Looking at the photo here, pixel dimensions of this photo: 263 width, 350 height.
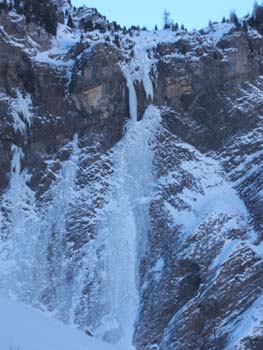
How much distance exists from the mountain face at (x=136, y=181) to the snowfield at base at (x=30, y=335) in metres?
18.7

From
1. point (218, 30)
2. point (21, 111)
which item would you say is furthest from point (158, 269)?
point (218, 30)

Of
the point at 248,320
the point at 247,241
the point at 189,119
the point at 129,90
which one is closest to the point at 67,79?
the point at 129,90

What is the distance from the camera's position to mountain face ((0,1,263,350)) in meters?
42.4

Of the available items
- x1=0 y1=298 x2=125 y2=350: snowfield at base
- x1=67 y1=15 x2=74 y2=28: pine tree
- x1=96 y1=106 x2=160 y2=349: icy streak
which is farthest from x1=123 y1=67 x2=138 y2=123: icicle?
x1=0 y1=298 x2=125 y2=350: snowfield at base

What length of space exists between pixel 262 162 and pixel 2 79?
58.5 feet

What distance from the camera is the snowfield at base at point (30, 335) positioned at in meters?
17.8

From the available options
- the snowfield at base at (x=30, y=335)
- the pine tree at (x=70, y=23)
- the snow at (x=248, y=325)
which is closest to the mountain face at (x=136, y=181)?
the snow at (x=248, y=325)

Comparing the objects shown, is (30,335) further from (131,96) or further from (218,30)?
(218,30)

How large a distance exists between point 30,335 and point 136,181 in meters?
32.7

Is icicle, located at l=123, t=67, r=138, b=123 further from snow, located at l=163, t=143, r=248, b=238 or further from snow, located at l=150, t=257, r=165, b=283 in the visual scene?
snow, located at l=150, t=257, r=165, b=283

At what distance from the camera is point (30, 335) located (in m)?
18.8

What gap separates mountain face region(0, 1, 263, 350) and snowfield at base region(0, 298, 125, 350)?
18.7 metres

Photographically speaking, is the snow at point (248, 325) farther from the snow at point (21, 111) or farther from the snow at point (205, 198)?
the snow at point (21, 111)

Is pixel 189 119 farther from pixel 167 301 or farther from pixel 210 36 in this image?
pixel 167 301
